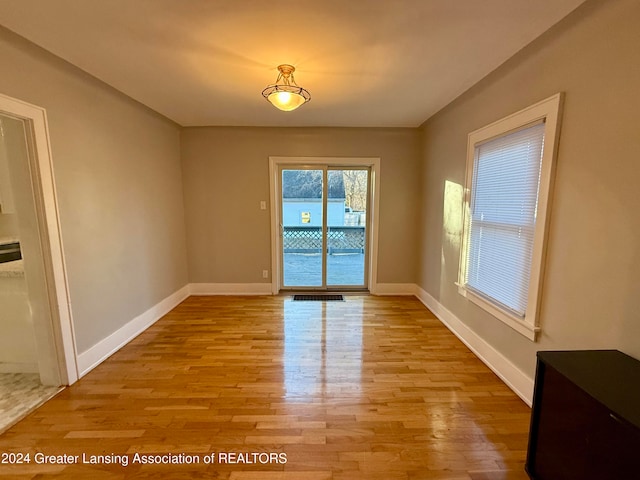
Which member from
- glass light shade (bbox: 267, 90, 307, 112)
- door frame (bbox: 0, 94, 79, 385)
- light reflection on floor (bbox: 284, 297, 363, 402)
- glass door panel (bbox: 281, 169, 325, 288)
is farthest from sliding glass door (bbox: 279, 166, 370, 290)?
door frame (bbox: 0, 94, 79, 385)

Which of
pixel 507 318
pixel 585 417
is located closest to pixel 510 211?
pixel 507 318

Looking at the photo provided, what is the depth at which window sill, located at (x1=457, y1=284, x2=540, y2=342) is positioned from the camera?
1.84 meters

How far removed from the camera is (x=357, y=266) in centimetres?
441

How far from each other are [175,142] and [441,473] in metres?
4.23

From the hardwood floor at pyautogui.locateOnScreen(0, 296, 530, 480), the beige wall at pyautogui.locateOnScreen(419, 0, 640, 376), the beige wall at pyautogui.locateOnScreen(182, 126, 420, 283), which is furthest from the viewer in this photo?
the beige wall at pyautogui.locateOnScreen(182, 126, 420, 283)

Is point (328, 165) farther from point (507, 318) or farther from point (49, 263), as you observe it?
point (49, 263)

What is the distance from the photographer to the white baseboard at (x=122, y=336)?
7.24 ft

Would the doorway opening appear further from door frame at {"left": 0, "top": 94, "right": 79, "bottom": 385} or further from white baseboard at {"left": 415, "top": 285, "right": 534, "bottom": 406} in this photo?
white baseboard at {"left": 415, "top": 285, "right": 534, "bottom": 406}

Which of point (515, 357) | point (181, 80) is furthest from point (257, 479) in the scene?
point (181, 80)

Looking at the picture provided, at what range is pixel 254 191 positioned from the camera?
12.7 feet

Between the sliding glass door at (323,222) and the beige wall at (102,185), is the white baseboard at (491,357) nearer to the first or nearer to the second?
the sliding glass door at (323,222)

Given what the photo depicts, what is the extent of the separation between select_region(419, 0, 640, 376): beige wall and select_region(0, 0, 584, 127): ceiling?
188 mm

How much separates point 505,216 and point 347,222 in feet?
7.47

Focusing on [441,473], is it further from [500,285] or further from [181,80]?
[181,80]
